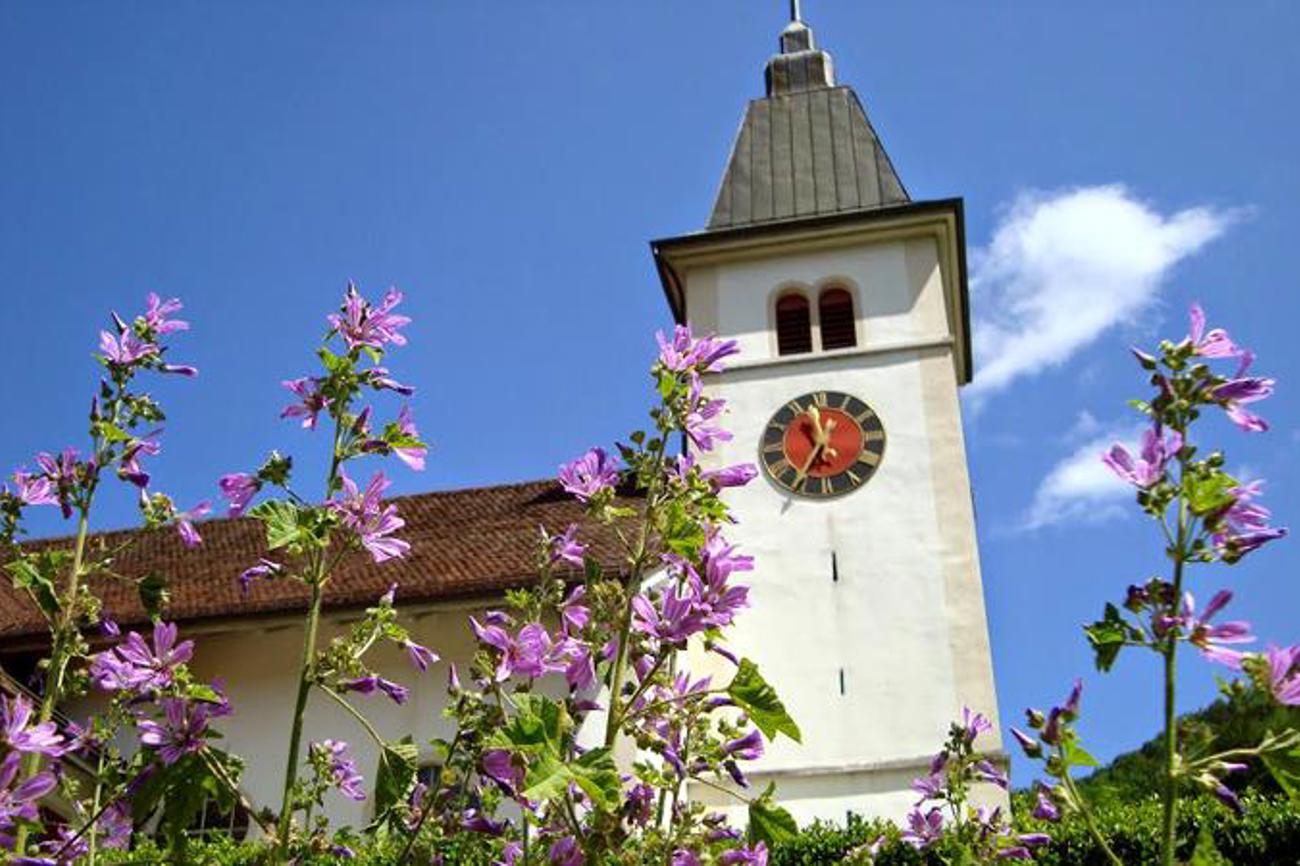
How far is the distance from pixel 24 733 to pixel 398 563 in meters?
15.8

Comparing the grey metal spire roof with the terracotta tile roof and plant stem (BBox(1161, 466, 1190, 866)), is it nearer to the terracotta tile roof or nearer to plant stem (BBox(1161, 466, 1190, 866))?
the terracotta tile roof

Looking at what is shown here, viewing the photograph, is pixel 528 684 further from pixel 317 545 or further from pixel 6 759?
pixel 6 759

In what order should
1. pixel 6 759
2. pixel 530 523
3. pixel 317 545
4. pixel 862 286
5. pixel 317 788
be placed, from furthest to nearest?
1. pixel 862 286
2. pixel 530 523
3. pixel 317 788
4. pixel 317 545
5. pixel 6 759

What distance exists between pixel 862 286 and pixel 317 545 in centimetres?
2161

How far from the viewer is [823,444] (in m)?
21.9

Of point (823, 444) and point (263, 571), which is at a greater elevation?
point (823, 444)

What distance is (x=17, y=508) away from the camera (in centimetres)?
371

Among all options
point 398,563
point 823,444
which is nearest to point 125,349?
point 398,563

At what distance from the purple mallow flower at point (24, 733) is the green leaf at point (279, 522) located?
0.63m

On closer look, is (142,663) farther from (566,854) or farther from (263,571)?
(566,854)

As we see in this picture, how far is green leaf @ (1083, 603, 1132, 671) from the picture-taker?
2.63 m

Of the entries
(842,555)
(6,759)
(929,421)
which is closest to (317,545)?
(6,759)

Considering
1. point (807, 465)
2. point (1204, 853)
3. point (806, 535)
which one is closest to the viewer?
point (1204, 853)

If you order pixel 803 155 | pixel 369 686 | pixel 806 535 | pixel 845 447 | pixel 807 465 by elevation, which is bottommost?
pixel 369 686
